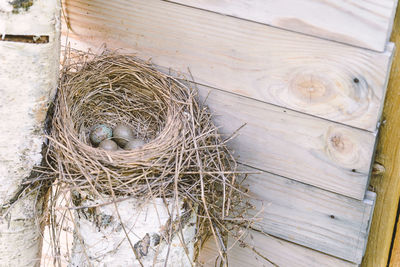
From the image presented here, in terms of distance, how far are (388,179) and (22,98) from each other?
102 centimetres

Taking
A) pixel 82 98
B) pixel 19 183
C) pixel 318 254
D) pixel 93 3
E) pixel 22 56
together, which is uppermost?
pixel 93 3

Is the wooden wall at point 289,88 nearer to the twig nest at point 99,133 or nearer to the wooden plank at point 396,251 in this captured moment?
the wooden plank at point 396,251

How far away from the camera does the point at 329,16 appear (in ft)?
4.17

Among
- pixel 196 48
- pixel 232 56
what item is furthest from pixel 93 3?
pixel 232 56

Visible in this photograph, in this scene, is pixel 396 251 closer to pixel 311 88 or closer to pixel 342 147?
pixel 342 147

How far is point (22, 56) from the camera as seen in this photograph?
Answer: 1.27m

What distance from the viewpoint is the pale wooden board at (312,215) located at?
4.68 ft

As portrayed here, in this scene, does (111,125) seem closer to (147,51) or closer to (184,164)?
(147,51)

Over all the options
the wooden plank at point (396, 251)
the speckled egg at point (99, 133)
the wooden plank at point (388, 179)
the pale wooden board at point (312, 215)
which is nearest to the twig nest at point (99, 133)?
the speckled egg at point (99, 133)

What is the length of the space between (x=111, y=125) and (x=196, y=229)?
472 millimetres

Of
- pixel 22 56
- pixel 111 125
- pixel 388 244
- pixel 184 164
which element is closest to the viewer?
pixel 22 56

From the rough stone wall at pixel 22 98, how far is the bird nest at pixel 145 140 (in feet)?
0.23

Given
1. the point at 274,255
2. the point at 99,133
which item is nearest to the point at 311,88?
the point at 274,255

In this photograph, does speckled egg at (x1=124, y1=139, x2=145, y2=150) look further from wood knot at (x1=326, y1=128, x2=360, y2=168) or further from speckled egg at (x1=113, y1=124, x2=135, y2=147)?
wood knot at (x1=326, y1=128, x2=360, y2=168)
